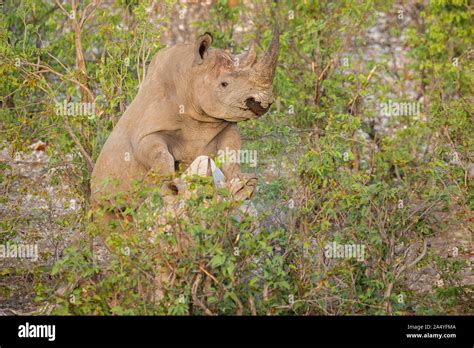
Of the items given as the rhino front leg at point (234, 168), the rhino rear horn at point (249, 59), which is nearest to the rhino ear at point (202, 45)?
the rhino rear horn at point (249, 59)

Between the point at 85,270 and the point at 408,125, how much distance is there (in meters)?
8.32

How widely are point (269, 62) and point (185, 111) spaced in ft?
3.15

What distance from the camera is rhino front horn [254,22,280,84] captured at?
1089 centimetres

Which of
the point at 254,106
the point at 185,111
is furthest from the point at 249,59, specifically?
the point at 185,111

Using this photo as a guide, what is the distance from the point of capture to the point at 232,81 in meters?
11.2

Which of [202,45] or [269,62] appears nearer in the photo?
[269,62]

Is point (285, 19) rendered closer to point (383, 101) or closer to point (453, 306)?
point (383, 101)

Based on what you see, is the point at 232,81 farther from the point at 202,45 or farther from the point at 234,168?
the point at 234,168

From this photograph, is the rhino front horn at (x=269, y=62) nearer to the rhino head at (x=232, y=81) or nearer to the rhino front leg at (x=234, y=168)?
the rhino head at (x=232, y=81)

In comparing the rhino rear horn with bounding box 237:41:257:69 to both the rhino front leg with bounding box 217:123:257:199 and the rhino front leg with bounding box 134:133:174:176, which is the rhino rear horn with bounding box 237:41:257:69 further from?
the rhino front leg with bounding box 134:133:174:176

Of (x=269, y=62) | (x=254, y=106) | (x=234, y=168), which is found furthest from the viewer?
(x=234, y=168)

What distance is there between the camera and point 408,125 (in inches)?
712

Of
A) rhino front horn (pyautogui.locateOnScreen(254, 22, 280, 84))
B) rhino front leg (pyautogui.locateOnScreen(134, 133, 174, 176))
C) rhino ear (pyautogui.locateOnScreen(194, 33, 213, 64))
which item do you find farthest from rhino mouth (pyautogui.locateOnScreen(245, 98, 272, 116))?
rhino front leg (pyautogui.locateOnScreen(134, 133, 174, 176))
